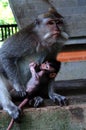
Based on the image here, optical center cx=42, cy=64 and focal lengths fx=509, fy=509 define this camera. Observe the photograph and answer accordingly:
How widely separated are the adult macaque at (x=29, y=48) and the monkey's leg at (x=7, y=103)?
16 cm

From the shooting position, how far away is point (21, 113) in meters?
4.55

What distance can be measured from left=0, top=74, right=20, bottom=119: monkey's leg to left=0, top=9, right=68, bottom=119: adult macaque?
0.53 ft

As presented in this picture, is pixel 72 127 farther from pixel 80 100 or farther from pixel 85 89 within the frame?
pixel 85 89

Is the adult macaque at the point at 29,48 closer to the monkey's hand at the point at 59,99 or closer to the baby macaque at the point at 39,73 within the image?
the monkey's hand at the point at 59,99

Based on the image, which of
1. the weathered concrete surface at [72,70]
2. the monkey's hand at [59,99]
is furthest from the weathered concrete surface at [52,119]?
the weathered concrete surface at [72,70]

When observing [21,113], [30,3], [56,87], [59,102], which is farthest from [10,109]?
[30,3]

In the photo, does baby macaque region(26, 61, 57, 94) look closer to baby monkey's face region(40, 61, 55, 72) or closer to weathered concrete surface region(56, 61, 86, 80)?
baby monkey's face region(40, 61, 55, 72)

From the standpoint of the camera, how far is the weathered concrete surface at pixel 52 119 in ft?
15.0

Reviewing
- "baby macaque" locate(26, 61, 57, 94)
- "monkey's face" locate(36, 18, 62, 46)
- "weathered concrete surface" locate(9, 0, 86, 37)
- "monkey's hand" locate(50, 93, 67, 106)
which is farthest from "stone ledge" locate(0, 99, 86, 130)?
"weathered concrete surface" locate(9, 0, 86, 37)

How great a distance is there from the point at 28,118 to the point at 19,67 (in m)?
0.82

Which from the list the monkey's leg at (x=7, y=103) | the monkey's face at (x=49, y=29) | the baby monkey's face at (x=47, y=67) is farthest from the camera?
the monkey's face at (x=49, y=29)

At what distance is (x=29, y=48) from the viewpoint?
206 inches

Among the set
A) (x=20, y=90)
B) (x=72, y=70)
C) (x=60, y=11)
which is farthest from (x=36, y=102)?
(x=72, y=70)

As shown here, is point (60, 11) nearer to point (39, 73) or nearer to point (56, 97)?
point (56, 97)
